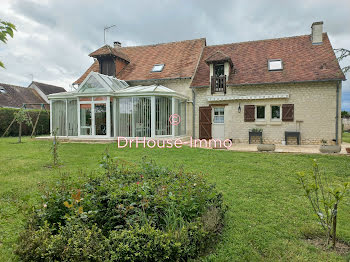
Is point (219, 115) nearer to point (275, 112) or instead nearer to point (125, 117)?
point (275, 112)

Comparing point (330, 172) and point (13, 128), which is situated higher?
point (13, 128)

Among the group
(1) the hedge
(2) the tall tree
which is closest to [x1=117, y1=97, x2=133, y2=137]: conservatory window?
(1) the hedge

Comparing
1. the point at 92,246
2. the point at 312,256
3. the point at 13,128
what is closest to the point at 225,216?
the point at 312,256

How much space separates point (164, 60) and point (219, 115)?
6798 mm

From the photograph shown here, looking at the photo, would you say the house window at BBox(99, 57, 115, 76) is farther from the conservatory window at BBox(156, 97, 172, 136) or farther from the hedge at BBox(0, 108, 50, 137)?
the hedge at BBox(0, 108, 50, 137)

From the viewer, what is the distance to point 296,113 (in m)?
14.7

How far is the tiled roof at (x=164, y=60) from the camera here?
17812 millimetres

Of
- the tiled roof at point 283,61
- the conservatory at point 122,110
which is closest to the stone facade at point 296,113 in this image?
the tiled roof at point 283,61

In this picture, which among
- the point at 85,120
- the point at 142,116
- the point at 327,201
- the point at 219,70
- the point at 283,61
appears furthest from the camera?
the point at 219,70

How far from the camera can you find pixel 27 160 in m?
8.87

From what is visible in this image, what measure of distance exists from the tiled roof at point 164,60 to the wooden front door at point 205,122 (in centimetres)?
262

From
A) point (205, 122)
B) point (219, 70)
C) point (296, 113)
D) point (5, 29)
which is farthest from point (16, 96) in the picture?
point (5, 29)

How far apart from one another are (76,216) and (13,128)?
21.4 m

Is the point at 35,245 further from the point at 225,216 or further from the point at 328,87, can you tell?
the point at 328,87
